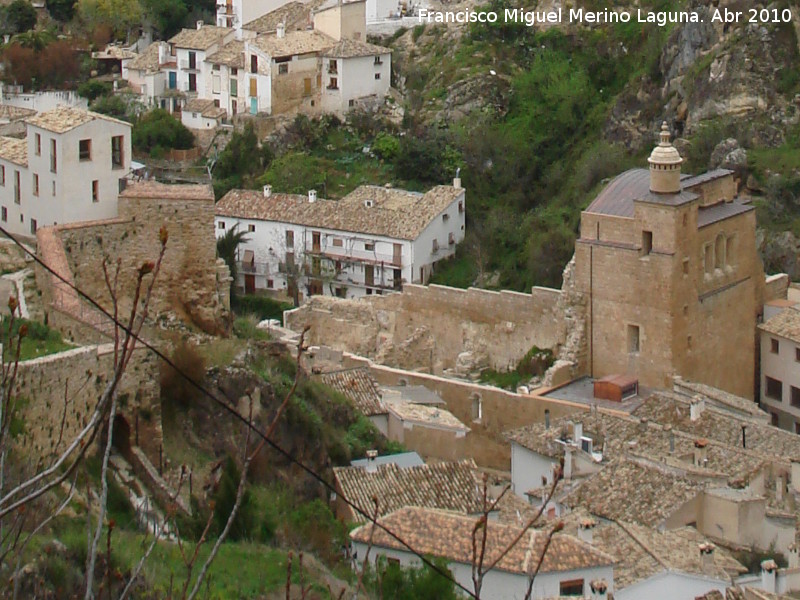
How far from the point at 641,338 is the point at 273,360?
10.1 m

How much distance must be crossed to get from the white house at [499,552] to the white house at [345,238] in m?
25.3

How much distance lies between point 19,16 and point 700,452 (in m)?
41.5

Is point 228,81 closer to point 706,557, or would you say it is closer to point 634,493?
point 634,493

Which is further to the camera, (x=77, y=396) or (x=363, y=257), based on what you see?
(x=363, y=257)

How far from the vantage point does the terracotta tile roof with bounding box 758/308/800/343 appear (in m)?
34.1

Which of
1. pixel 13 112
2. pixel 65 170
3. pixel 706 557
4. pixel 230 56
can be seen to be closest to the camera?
pixel 706 557

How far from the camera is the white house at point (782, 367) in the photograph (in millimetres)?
33844

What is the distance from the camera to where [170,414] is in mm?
21984

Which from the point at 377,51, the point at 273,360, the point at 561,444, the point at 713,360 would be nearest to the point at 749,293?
the point at 713,360

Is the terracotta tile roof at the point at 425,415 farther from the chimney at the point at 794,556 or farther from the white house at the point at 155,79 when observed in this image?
the white house at the point at 155,79

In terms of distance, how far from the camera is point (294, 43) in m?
56.7

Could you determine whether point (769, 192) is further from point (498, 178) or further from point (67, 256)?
point (67, 256)

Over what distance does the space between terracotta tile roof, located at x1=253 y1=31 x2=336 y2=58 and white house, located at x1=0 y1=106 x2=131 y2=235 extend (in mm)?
29853

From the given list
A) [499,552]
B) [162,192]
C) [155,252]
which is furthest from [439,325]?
[499,552]
